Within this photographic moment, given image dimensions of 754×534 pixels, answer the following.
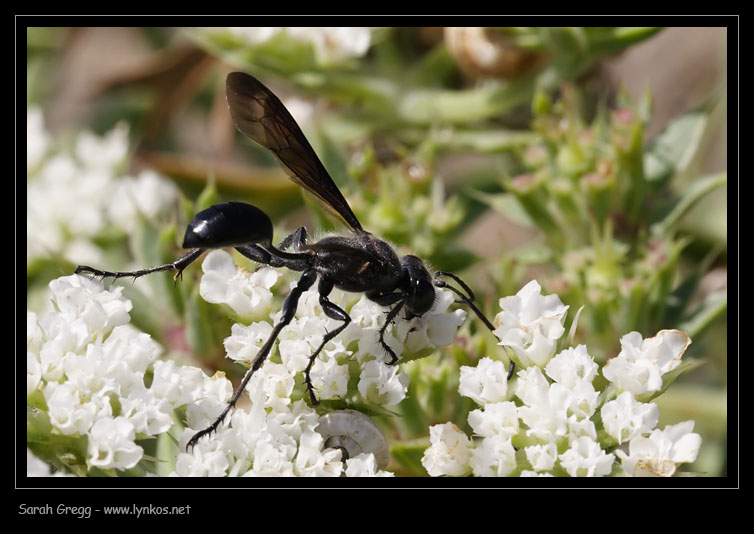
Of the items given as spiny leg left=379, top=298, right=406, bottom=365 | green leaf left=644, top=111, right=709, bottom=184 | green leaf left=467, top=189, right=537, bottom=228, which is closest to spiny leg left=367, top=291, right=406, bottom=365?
spiny leg left=379, top=298, right=406, bottom=365

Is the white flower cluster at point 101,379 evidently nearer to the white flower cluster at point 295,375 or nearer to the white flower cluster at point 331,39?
the white flower cluster at point 295,375

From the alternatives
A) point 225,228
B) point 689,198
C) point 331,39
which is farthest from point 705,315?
point 331,39

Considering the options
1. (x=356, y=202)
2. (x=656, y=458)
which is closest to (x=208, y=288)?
(x=356, y=202)

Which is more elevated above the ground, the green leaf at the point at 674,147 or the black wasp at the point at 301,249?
the green leaf at the point at 674,147

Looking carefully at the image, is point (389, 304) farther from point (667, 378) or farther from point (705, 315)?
point (705, 315)

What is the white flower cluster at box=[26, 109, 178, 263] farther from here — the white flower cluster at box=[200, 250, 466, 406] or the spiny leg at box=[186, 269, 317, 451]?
the spiny leg at box=[186, 269, 317, 451]

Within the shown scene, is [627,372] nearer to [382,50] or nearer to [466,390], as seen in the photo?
[466,390]

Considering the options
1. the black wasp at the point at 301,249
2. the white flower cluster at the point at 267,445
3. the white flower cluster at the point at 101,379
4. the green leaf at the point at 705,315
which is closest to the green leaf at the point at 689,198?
the green leaf at the point at 705,315
